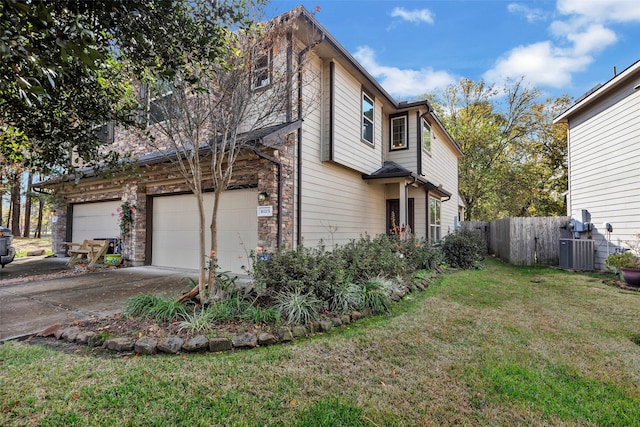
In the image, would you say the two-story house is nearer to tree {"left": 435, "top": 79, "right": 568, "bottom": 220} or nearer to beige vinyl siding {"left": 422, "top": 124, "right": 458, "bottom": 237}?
beige vinyl siding {"left": 422, "top": 124, "right": 458, "bottom": 237}

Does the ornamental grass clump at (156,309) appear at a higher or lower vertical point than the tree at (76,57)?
lower

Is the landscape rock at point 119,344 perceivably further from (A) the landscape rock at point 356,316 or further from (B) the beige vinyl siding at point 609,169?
(B) the beige vinyl siding at point 609,169

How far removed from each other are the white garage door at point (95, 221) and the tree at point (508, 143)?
21037mm

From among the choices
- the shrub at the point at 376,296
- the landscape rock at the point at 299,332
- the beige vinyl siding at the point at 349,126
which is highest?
the beige vinyl siding at the point at 349,126

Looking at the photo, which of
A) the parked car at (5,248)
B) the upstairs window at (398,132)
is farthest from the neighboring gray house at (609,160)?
the parked car at (5,248)

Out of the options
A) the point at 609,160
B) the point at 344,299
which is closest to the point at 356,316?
the point at 344,299

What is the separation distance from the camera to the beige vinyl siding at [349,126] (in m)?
8.27

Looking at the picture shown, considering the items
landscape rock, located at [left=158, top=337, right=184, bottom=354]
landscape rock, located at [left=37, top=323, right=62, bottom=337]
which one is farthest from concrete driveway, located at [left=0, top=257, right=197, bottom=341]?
landscape rock, located at [left=158, top=337, right=184, bottom=354]

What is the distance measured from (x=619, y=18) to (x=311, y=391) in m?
12.8

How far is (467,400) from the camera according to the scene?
7.98 ft

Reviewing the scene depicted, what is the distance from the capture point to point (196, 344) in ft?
10.9

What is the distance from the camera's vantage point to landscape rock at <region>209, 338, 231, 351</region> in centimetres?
336

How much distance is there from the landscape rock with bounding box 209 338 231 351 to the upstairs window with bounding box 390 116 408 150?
960cm

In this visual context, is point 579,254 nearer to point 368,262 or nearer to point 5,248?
point 368,262
